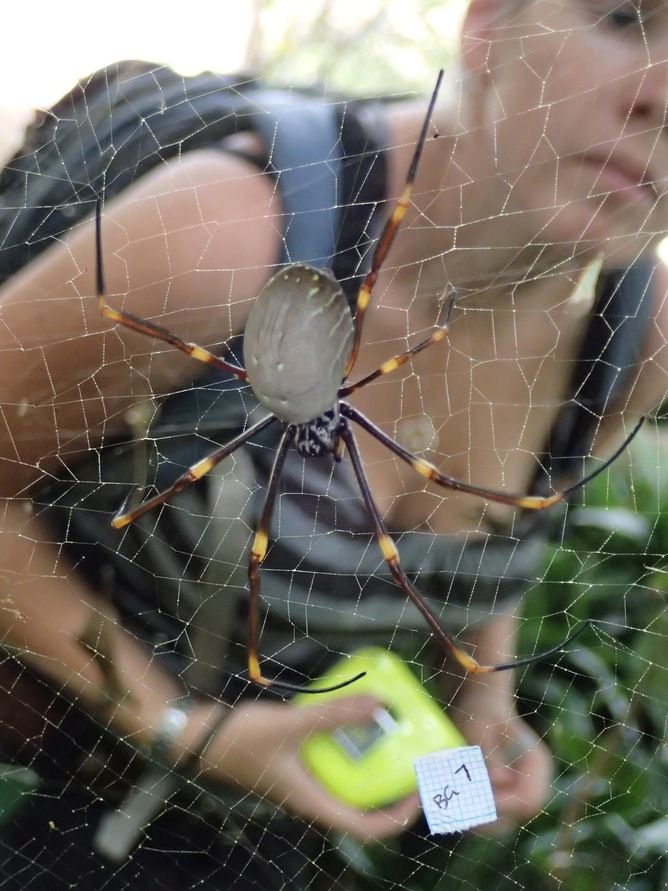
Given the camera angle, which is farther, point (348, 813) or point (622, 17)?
point (348, 813)

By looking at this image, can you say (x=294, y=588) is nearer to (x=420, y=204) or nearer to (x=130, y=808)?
(x=130, y=808)

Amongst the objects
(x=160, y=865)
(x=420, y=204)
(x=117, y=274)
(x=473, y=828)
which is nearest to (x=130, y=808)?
(x=160, y=865)

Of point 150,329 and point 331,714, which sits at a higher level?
point 150,329

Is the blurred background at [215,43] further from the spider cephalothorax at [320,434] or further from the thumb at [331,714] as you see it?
the thumb at [331,714]

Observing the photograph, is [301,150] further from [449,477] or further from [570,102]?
[449,477]

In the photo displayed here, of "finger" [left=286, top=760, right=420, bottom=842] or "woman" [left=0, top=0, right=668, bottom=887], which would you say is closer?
"woman" [left=0, top=0, right=668, bottom=887]

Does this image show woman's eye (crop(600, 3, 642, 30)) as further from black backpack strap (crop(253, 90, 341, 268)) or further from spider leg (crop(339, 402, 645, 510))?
spider leg (crop(339, 402, 645, 510))

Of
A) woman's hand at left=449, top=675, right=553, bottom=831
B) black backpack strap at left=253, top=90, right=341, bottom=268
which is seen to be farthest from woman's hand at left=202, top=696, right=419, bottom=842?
black backpack strap at left=253, top=90, right=341, bottom=268

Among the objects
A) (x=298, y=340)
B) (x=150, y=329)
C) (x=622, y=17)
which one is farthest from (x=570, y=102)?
(x=150, y=329)
